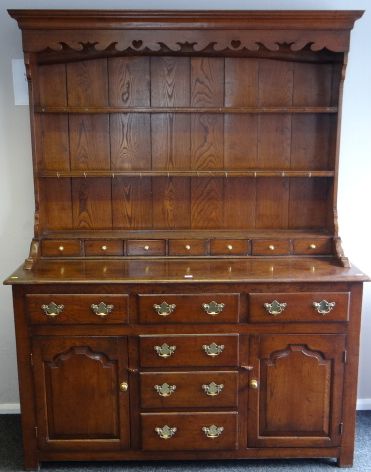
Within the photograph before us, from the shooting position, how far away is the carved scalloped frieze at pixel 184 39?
198 cm

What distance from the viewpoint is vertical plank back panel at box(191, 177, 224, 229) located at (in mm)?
2285

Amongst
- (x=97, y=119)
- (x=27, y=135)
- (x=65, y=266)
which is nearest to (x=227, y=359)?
(x=65, y=266)

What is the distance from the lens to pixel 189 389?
1.99 meters

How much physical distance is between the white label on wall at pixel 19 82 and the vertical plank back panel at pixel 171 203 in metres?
0.72

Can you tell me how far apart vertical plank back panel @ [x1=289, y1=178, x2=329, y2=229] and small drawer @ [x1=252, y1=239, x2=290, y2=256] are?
0.15m

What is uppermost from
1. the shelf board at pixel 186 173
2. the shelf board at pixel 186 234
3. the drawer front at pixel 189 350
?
the shelf board at pixel 186 173

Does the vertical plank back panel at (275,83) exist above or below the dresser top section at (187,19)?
below

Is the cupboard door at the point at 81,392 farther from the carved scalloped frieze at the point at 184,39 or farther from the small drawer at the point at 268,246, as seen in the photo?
the carved scalloped frieze at the point at 184,39

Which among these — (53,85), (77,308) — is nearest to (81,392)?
(77,308)

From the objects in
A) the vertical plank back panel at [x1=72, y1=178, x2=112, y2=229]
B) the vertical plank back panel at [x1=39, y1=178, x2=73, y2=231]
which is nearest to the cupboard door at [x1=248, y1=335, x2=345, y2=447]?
the vertical plank back panel at [x1=72, y1=178, x2=112, y2=229]

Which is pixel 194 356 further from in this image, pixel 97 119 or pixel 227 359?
pixel 97 119

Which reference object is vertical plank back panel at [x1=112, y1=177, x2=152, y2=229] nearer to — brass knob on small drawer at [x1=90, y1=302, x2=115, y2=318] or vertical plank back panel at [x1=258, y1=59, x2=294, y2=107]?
brass knob on small drawer at [x1=90, y1=302, x2=115, y2=318]

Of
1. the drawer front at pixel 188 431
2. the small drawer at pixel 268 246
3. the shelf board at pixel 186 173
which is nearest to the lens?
the drawer front at pixel 188 431

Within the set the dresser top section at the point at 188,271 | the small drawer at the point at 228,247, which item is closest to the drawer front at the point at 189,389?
the dresser top section at the point at 188,271
